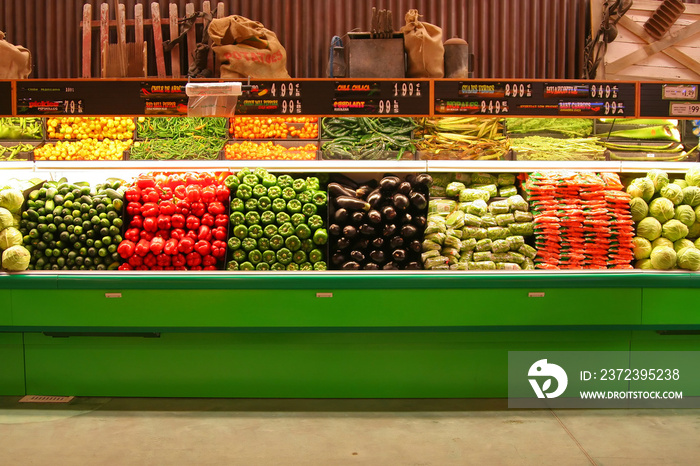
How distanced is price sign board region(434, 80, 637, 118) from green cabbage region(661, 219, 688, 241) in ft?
3.53

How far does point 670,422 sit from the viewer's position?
3.86m

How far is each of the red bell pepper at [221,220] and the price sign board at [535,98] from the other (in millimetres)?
2027

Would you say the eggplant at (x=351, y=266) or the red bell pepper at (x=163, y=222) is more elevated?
the red bell pepper at (x=163, y=222)

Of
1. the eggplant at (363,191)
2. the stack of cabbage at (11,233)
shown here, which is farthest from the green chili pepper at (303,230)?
the stack of cabbage at (11,233)

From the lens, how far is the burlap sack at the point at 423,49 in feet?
17.0

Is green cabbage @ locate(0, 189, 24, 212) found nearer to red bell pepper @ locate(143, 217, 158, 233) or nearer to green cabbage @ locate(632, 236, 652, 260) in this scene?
red bell pepper @ locate(143, 217, 158, 233)

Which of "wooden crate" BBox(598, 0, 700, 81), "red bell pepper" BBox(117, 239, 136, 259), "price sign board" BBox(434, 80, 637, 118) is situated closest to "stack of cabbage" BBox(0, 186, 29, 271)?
"red bell pepper" BBox(117, 239, 136, 259)

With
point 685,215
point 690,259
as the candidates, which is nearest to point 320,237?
point 690,259

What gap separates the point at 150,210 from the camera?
14.9ft

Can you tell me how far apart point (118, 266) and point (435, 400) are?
2.68m

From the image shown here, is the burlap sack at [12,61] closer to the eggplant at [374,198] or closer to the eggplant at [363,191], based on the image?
the eggplant at [363,191]

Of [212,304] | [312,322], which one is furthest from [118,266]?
[312,322]

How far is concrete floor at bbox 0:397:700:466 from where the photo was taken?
335 centimetres

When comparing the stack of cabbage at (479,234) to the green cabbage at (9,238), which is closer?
the green cabbage at (9,238)
